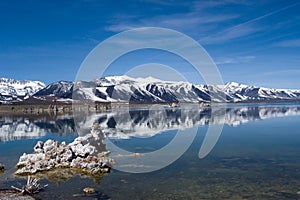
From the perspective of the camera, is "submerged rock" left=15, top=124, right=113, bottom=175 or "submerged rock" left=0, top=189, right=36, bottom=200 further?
"submerged rock" left=15, top=124, right=113, bottom=175

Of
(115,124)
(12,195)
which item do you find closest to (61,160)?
(12,195)

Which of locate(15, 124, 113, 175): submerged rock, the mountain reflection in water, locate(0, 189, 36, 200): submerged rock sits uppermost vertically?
the mountain reflection in water

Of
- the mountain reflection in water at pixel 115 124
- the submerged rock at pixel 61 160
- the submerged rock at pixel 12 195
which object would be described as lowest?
the submerged rock at pixel 12 195

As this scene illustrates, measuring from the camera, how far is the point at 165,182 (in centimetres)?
2081

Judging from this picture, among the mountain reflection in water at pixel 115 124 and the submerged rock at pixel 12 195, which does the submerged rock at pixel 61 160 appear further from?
the mountain reflection in water at pixel 115 124

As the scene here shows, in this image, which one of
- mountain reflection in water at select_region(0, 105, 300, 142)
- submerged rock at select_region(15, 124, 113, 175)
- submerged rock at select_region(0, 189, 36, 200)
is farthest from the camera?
mountain reflection in water at select_region(0, 105, 300, 142)

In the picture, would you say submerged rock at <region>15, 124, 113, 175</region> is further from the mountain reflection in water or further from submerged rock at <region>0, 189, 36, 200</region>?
the mountain reflection in water

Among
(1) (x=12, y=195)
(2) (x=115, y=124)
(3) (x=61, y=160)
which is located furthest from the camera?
(2) (x=115, y=124)

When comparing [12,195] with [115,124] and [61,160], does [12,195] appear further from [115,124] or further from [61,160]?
[115,124]

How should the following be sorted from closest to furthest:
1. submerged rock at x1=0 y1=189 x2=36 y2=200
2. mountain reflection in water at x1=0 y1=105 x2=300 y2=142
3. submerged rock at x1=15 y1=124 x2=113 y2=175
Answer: submerged rock at x1=0 y1=189 x2=36 y2=200
submerged rock at x1=15 y1=124 x2=113 y2=175
mountain reflection in water at x1=0 y1=105 x2=300 y2=142

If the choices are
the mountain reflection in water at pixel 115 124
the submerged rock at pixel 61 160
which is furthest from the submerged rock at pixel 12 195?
the mountain reflection in water at pixel 115 124

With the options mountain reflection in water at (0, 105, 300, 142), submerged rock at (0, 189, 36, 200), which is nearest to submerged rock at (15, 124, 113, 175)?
submerged rock at (0, 189, 36, 200)

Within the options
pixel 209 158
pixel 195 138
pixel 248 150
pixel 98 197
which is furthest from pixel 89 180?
pixel 195 138

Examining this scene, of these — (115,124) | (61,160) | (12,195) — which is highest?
(115,124)
